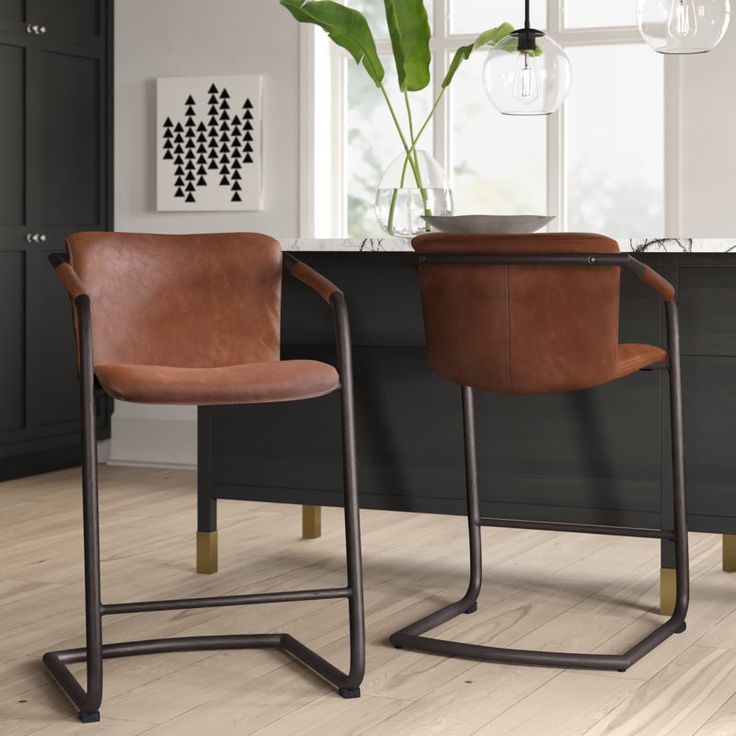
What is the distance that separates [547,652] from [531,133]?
3.13 metres

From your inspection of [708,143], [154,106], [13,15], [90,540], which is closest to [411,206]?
[90,540]

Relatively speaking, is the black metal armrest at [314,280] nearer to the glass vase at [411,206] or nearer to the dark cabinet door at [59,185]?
the glass vase at [411,206]

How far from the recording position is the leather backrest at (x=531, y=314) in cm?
267

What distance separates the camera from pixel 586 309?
2689mm

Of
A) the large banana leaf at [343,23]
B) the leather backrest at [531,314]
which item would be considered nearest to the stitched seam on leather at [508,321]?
the leather backrest at [531,314]

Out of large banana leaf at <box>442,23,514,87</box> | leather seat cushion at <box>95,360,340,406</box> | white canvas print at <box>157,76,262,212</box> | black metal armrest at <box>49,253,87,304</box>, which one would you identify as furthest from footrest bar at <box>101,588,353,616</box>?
white canvas print at <box>157,76,262,212</box>

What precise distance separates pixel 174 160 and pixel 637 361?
11.0ft

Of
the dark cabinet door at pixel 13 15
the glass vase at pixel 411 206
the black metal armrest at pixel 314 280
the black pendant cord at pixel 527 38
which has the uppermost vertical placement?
the dark cabinet door at pixel 13 15

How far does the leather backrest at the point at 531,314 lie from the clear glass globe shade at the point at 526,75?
0.94 metres

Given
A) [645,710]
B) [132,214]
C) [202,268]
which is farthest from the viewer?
[132,214]

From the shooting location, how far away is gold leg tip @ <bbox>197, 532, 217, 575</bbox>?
3.66 metres

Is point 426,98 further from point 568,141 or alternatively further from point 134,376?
point 134,376

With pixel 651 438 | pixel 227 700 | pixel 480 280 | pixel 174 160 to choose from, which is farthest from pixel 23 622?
pixel 174 160

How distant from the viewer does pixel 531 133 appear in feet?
17.9
